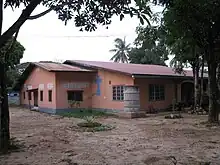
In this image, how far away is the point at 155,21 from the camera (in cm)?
1680

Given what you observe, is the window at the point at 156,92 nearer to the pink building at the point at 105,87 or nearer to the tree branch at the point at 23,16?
the pink building at the point at 105,87

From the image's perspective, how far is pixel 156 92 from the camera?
80.4 feet

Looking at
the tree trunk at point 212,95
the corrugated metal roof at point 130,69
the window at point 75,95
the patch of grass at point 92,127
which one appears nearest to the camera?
the patch of grass at point 92,127

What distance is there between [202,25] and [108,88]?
10.4 m

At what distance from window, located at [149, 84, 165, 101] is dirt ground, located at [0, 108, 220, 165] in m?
9.49

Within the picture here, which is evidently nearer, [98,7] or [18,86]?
[98,7]

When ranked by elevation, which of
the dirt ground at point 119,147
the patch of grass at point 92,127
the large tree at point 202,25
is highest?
the large tree at point 202,25

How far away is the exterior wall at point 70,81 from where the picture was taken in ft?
78.0

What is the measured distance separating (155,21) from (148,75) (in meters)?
6.00

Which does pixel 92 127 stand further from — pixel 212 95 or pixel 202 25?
pixel 202 25

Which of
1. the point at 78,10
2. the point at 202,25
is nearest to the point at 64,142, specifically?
the point at 78,10

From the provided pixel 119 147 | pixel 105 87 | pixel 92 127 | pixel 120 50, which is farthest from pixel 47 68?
pixel 120 50

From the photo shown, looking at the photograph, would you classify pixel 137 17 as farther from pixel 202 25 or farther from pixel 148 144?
pixel 202 25

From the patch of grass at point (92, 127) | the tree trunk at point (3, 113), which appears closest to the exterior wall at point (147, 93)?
the patch of grass at point (92, 127)
